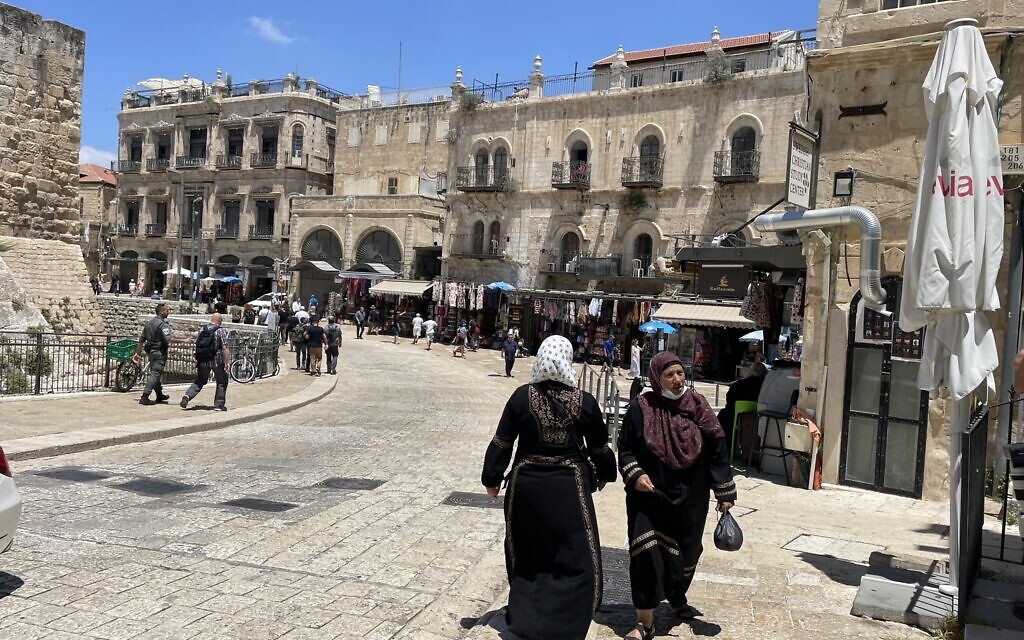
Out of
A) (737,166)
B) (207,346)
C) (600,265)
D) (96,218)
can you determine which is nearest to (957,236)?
(207,346)

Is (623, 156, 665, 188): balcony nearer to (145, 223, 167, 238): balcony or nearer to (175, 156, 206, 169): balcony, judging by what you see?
(175, 156, 206, 169): balcony

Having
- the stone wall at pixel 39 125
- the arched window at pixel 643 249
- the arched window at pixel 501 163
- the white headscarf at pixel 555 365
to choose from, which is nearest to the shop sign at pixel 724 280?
the white headscarf at pixel 555 365

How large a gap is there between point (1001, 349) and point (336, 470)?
715 cm

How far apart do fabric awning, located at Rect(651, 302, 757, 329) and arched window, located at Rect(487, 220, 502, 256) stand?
1055 cm

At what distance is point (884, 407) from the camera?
916 cm

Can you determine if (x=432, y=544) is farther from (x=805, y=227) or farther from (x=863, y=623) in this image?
(x=805, y=227)

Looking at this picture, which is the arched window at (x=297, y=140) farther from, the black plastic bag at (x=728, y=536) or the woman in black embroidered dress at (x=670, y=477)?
the black plastic bag at (x=728, y=536)

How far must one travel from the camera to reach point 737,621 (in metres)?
4.87

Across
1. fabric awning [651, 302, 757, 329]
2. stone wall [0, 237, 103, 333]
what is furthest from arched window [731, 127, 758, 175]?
stone wall [0, 237, 103, 333]

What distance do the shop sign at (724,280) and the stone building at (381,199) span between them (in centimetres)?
2919

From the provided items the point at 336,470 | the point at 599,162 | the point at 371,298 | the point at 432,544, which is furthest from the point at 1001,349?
the point at 371,298

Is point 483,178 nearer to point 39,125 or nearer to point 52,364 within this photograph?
point 39,125

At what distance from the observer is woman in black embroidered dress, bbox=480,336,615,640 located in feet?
14.5

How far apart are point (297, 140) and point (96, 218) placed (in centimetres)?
1895
